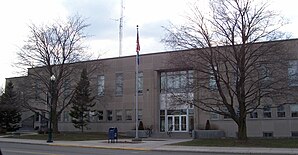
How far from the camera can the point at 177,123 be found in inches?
1839

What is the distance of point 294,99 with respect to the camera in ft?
93.5

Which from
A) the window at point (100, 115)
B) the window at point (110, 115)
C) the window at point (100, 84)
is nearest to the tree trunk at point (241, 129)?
the window at point (100, 84)

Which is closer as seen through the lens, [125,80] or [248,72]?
[248,72]

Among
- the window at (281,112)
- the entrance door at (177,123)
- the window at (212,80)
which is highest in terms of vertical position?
the window at (212,80)

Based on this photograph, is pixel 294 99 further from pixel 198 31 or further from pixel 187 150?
pixel 187 150

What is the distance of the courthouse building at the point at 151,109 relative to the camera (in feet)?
131

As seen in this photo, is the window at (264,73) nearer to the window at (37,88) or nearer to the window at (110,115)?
the window at (37,88)

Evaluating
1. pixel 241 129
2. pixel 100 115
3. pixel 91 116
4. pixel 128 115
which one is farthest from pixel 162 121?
pixel 241 129

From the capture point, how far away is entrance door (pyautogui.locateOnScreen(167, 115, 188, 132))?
152ft

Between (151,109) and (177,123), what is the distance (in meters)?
3.87

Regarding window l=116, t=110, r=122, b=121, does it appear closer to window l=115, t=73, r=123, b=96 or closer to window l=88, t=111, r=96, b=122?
window l=115, t=73, r=123, b=96

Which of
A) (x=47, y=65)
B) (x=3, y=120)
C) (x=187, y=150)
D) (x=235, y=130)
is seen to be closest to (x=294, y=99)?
(x=187, y=150)

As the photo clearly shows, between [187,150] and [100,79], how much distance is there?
105 feet

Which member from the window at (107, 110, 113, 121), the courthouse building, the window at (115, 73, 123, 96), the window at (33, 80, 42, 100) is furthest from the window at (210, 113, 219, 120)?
the window at (33, 80, 42, 100)
